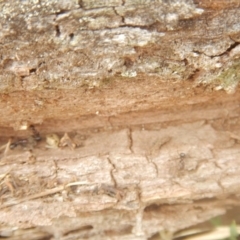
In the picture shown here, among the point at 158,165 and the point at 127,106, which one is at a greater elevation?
the point at 127,106

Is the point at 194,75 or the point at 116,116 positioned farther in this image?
the point at 116,116

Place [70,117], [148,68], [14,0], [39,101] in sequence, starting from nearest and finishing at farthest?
1. [14,0]
2. [148,68]
3. [39,101]
4. [70,117]

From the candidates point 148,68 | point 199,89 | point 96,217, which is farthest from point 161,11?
→ point 96,217

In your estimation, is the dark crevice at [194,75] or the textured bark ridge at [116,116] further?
the dark crevice at [194,75]

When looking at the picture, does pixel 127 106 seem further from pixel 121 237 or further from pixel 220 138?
pixel 121 237

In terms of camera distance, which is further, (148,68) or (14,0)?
(148,68)

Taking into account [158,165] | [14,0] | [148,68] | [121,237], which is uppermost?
[14,0]

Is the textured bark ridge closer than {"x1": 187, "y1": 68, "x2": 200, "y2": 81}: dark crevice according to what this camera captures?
Yes

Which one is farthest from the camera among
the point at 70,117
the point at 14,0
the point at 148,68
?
the point at 70,117
